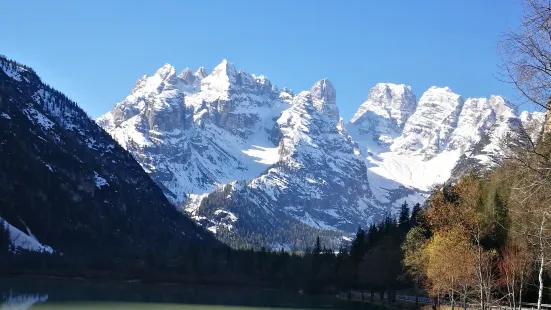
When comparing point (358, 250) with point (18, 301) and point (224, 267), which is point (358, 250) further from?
point (18, 301)

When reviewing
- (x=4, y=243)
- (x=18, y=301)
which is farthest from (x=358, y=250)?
(x=4, y=243)

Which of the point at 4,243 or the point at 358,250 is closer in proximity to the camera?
the point at 358,250

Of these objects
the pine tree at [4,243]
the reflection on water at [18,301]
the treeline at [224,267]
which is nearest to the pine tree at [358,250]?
the treeline at [224,267]

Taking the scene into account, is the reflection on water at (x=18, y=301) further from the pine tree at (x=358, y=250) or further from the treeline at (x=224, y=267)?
the pine tree at (x=358, y=250)

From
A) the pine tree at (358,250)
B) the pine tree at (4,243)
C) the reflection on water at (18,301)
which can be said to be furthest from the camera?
the pine tree at (4,243)

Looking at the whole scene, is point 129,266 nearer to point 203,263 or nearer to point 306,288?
point 203,263

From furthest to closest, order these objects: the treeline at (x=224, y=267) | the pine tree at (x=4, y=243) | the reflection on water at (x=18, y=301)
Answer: the pine tree at (x=4, y=243)
the treeline at (x=224, y=267)
the reflection on water at (x=18, y=301)

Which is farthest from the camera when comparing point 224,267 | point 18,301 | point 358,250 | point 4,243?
point 4,243

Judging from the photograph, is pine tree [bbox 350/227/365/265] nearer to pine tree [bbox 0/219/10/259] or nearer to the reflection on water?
the reflection on water

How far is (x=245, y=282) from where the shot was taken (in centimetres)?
17475

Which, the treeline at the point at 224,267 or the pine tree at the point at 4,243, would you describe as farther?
the pine tree at the point at 4,243

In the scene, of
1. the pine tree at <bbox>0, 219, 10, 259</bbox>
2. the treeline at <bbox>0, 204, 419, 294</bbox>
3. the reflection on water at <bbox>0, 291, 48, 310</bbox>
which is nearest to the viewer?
the reflection on water at <bbox>0, 291, 48, 310</bbox>

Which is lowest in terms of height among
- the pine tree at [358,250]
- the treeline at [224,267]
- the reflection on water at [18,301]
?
the reflection on water at [18,301]

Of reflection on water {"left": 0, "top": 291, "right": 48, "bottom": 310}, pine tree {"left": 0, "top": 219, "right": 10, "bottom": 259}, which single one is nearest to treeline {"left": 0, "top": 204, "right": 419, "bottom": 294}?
pine tree {"left": 0, "top": 219, "right": 10, "bottom": 259}
